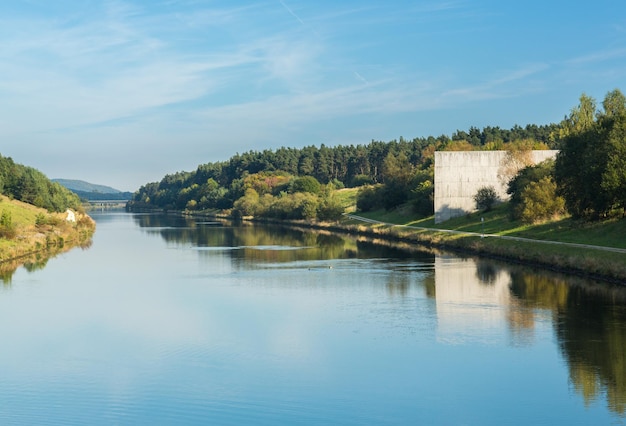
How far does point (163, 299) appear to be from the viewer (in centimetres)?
4000

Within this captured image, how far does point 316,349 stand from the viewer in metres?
27.2

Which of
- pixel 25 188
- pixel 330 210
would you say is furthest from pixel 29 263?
pixel 330 210

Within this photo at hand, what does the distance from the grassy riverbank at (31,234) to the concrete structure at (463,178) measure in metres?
41.6

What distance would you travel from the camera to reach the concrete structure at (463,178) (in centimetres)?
8219

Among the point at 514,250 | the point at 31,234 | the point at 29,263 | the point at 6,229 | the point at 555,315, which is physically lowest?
the point at 555,315

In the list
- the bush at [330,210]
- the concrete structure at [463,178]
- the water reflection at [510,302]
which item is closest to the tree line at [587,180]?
the water reflection at [510,302]

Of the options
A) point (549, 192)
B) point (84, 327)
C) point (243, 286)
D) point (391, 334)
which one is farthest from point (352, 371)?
point (549, 192)

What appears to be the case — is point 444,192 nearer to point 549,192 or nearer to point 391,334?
point 549,192

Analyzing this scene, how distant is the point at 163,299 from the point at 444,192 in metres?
48.4

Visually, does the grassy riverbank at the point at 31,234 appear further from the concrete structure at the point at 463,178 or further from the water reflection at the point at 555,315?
the concrete structure at the point at 463,178

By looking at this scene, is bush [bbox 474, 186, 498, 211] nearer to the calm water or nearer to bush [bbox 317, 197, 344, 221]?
the calm water

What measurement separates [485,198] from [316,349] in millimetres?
56553

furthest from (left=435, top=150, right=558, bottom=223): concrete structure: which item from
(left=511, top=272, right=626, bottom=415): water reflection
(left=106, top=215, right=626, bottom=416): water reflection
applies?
(left=511, top=272, right=626, bottom=415): water reflection

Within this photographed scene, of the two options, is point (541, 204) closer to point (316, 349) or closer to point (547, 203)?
point (547, 203)
